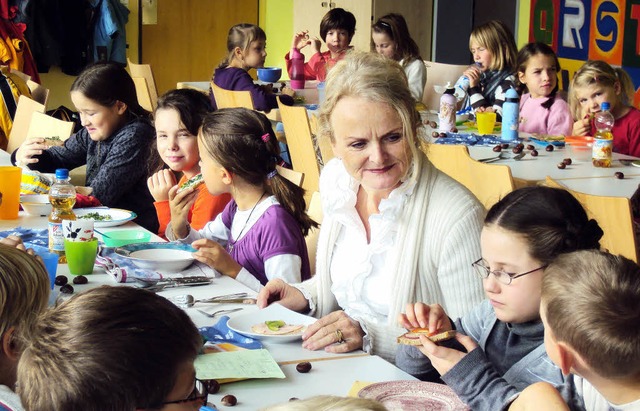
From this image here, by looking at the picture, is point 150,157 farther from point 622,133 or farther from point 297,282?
point 622,133

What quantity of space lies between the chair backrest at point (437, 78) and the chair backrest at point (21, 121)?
2.70 m

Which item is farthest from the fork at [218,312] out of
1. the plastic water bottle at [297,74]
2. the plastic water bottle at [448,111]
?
the plastic water bottle at [297,74]

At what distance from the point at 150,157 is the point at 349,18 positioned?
3.62 m

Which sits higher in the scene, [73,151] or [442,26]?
[442,26]

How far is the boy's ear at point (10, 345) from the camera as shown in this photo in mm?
1757

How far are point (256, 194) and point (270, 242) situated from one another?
205mm

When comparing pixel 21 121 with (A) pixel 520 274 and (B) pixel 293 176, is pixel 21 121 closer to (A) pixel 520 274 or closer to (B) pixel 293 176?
(B) pixel 293 176

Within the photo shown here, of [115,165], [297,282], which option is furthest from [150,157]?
[297,282]

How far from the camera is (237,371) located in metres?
2.04

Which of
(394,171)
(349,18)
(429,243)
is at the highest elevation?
(349,18)

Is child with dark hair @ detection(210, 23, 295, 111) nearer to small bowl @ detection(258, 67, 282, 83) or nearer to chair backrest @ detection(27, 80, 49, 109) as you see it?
small bowl @ detection(258, 67, 282, 83)

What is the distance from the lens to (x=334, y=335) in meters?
2.25

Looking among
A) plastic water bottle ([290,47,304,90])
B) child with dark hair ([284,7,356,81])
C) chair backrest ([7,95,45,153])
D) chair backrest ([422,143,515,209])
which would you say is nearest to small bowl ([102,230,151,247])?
chair backrest ([422,143,515,209])

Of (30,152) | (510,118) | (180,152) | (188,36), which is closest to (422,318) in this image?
(180,152)
